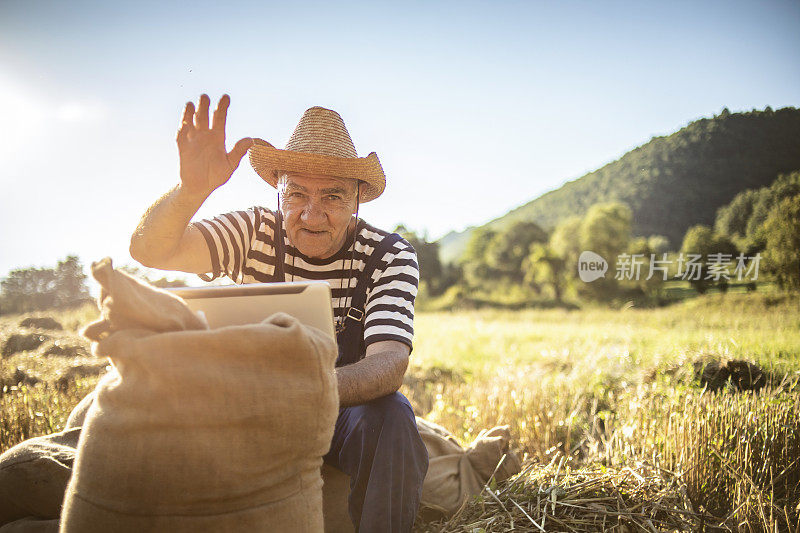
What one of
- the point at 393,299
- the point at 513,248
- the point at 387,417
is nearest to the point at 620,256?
the point at 393,299

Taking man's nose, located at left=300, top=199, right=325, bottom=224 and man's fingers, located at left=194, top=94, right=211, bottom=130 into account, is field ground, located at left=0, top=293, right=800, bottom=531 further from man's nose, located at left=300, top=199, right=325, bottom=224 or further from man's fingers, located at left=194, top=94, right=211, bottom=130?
man's fingers, located at left=194, top=94, right=211, bottom=130

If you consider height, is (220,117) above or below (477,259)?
below

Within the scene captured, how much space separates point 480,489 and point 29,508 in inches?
83.2

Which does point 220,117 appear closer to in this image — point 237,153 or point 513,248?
point 237,153

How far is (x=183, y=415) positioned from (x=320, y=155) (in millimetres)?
1652

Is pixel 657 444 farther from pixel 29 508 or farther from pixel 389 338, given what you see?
pixel 29 508

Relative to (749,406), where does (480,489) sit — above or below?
below

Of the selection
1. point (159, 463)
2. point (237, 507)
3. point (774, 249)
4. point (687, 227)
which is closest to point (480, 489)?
point (237, 507)

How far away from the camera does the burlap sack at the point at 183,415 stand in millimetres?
1187

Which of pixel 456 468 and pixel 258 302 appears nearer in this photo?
pixel 258 302

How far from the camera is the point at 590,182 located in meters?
58.8

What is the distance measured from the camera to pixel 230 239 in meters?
2.57

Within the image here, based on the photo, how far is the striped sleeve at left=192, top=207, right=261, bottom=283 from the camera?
2.48m

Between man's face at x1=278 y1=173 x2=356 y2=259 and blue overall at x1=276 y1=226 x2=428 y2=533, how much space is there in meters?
0.89
